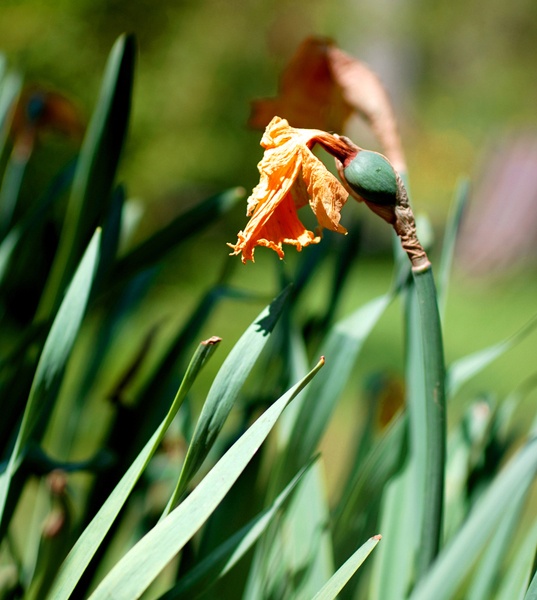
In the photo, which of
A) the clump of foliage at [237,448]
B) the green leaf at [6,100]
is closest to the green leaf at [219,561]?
the clump of foliage at [237,448]

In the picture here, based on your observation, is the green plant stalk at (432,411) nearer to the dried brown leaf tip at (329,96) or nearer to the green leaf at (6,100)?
the dried brown leaf tip at (329,96)

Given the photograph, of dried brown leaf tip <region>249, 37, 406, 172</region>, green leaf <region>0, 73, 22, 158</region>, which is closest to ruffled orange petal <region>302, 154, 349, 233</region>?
dried brown leaf tip <region>249, 37, 406, 172</region>

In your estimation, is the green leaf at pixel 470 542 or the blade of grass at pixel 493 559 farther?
the blade of grass at pixel 493 559

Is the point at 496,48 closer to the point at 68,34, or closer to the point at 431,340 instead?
the point at 68,34

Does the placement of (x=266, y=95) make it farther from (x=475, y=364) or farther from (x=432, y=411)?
(x=432, y=411)

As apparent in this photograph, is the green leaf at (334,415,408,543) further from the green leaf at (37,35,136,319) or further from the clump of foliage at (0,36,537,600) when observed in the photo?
the green leaf at (37,35,136,319)

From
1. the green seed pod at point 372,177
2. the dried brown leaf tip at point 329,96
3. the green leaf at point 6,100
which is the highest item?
the green leaf at point 6,100

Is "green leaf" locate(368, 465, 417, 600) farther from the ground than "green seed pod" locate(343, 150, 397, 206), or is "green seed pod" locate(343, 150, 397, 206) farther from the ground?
"green seed pod" locate(343, 150, 397, 206)
